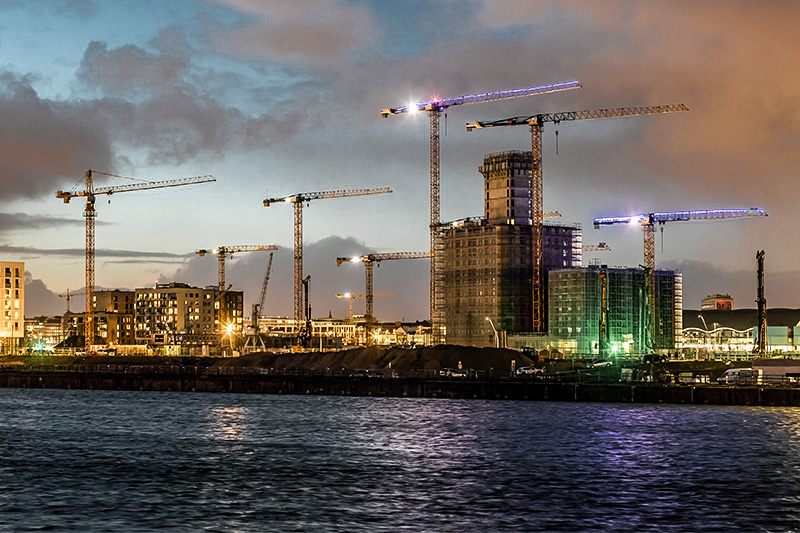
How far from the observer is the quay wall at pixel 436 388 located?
131125 mm

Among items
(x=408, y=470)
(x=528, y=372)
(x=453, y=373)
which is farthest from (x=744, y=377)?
(x=408, y=470)

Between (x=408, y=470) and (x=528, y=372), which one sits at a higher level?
(x=528, y=372)

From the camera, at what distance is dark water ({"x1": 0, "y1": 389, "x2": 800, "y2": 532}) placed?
57250mm

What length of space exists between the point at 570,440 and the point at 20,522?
52379 millimetres

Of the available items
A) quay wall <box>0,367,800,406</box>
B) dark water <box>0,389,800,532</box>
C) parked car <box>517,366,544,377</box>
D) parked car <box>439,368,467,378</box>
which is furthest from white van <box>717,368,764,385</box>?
parked car <box>439,368,467,378</box>

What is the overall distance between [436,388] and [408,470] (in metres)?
80.3

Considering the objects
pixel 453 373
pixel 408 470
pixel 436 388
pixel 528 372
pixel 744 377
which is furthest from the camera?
pixel 528 372

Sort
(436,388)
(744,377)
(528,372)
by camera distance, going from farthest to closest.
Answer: (528,372), (436,388), (744,377)

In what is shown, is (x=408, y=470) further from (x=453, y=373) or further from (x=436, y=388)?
(x=453, y=373)

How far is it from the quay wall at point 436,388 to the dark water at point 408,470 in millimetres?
3974

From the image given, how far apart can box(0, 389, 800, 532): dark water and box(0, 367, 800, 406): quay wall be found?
3.97 metres

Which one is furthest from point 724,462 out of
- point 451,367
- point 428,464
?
point 451,367

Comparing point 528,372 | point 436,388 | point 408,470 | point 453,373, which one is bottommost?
point 408,470

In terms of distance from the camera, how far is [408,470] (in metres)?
76.1
